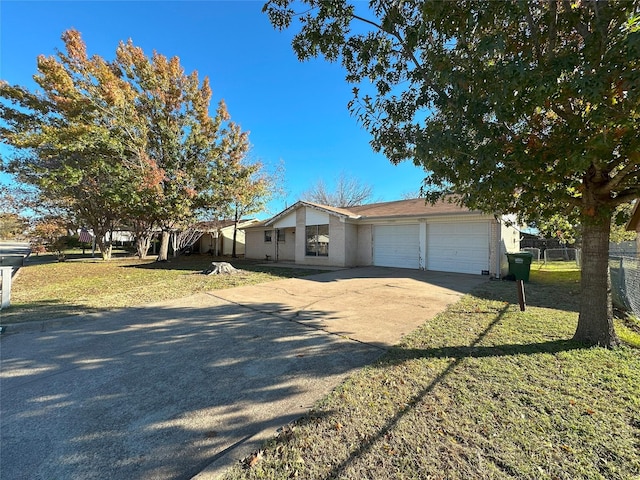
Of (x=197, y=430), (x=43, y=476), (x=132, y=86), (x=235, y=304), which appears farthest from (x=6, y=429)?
(x=132, y=86)

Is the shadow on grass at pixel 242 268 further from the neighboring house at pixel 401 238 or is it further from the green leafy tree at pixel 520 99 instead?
the green leafy tree at pixel 520 99

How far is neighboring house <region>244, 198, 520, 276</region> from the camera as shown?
1170 cm

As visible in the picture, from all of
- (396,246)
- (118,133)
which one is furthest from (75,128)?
(396,246)

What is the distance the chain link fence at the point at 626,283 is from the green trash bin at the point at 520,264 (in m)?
2.73

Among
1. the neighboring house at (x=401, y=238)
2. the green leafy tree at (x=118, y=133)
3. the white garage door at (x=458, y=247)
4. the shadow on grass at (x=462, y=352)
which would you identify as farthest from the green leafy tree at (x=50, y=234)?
the shadow on grass at (x=462, y=352)

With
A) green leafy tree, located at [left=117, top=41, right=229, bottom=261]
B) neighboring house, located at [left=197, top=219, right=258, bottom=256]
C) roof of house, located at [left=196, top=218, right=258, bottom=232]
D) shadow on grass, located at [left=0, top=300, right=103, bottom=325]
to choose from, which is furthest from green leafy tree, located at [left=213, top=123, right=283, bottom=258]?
shadow on grass, located at [left=0, top=300, right=103, bottom=325]

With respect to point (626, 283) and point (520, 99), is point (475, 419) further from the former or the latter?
point (626, 283)

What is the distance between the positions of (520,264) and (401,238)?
5396 mm

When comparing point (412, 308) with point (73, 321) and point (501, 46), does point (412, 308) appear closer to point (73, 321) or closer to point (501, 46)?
point (501, 46)

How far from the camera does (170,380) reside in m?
3.33

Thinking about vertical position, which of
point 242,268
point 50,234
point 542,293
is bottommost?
point 542,293

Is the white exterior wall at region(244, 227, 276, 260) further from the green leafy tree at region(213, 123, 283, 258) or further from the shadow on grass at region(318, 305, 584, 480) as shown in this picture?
the shadow on grass at region(318, 305, 584, 480)

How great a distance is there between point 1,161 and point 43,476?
856 inches

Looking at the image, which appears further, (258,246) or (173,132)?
(258,246)
